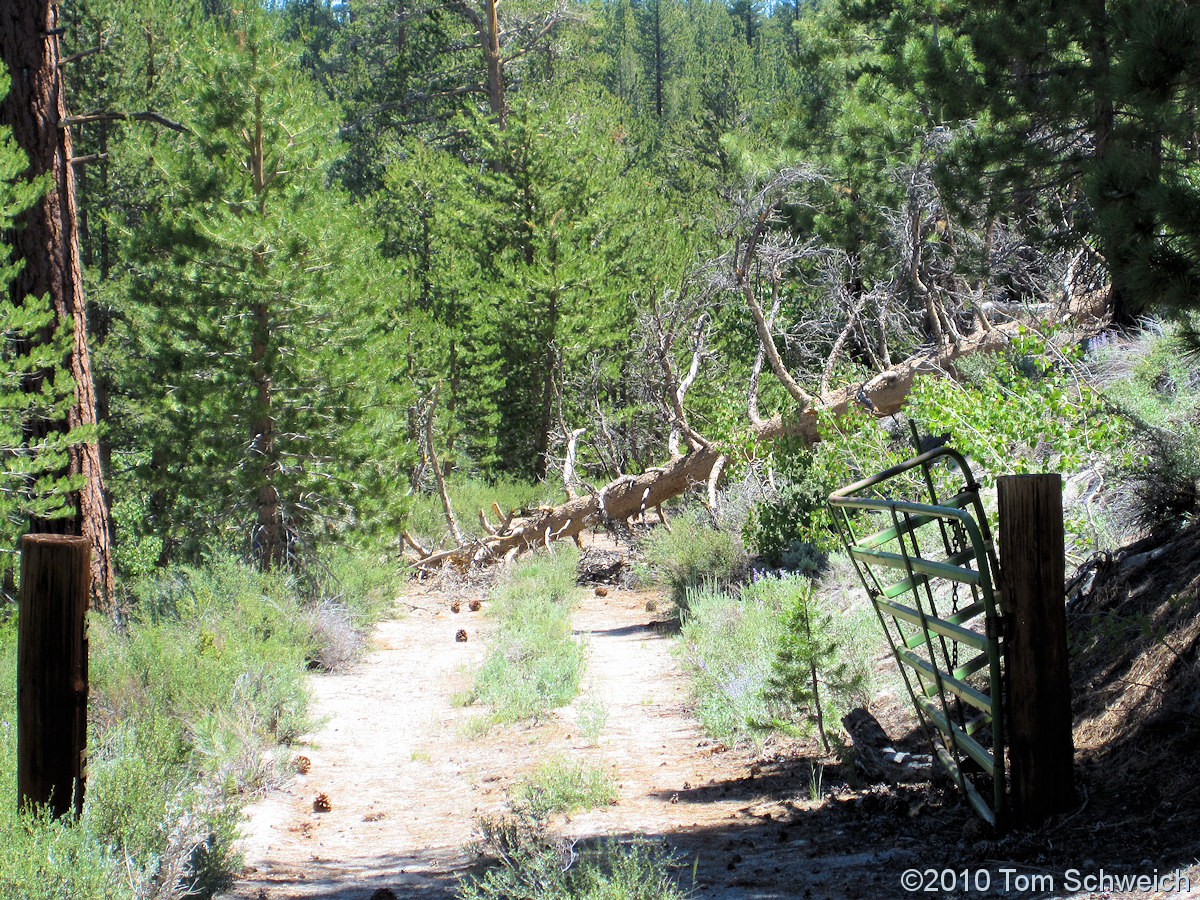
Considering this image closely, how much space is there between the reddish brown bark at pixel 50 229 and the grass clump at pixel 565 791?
5.08 m

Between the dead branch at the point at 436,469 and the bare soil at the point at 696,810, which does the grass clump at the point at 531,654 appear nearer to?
the bare soil at the point at 696,810

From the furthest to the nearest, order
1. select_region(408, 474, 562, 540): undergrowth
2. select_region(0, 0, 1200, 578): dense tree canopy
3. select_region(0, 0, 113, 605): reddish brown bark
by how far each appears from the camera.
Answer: select_region(408, 474, 562, 540): undergrowth → select_region(0, 0, 113, 605): reddish brown bark → select_region(0, 0, 1200, 578): dense tree canopy

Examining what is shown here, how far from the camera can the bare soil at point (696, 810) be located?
10.4 feet

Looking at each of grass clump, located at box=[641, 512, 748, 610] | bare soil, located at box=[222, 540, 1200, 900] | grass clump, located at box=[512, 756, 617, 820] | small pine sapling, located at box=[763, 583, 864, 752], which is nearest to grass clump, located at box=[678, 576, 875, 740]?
small pine sapling, located at box=[763, 583, 864, 752]

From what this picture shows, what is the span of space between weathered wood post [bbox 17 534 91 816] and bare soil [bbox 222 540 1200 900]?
95 centimetres

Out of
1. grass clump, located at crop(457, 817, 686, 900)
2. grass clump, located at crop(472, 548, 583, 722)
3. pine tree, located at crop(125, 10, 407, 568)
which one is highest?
pine tree, located at crop(125, 10, 407, 568)

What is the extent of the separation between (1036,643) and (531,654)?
5.37m

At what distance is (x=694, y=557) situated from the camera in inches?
415

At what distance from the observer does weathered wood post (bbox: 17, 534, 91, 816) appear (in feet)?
10.6

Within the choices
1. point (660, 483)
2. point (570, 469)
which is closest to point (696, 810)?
point (660, 483)

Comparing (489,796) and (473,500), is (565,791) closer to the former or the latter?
(489,796)

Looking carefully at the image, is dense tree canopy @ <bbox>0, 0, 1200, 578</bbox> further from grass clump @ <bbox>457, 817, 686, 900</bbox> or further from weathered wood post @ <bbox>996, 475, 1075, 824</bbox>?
grass clump @ <bbox>457, 817, 686, 900</bbox>

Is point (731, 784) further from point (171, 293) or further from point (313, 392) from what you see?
point (171, 293)

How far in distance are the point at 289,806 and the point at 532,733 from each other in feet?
5.60
